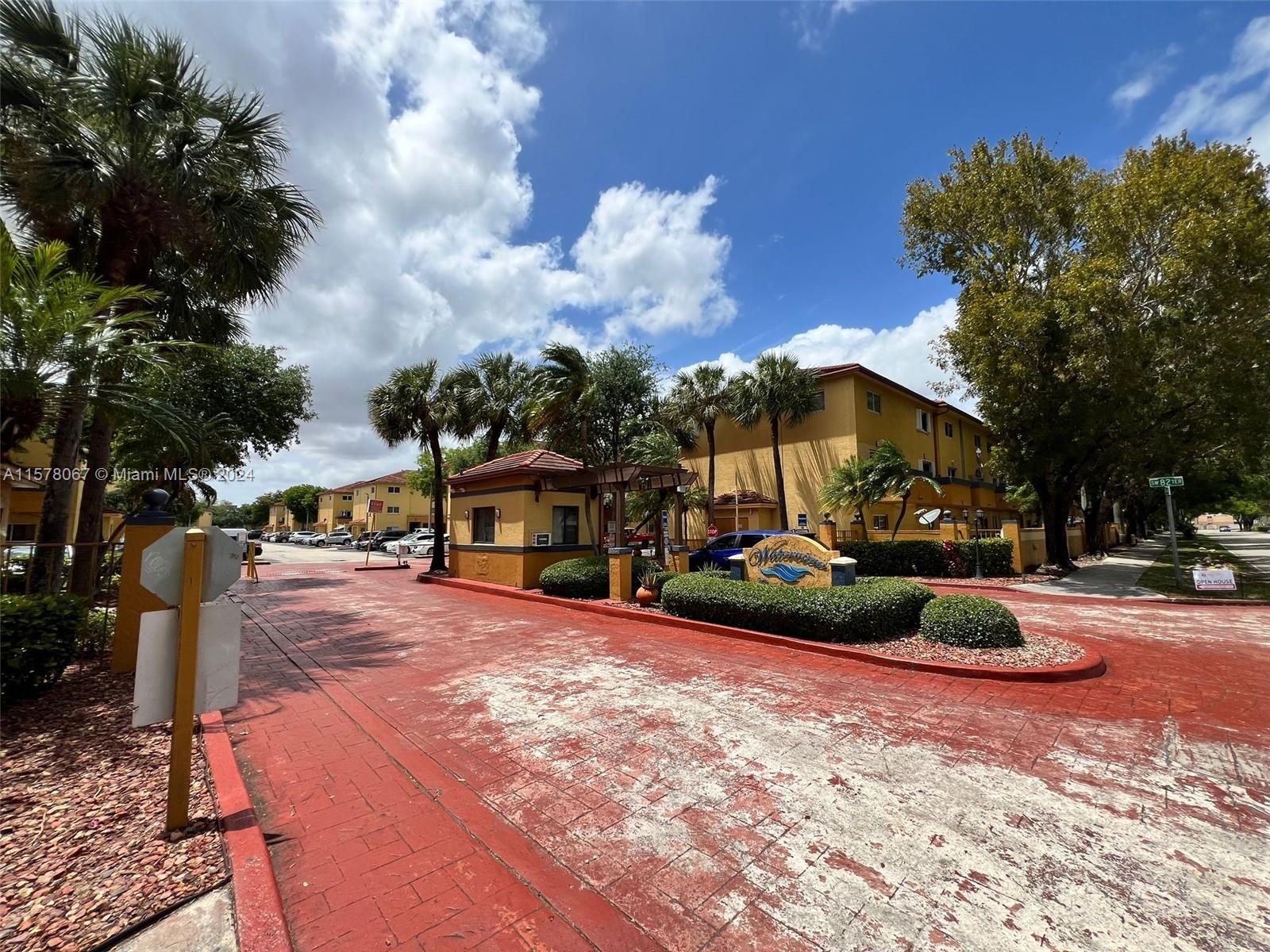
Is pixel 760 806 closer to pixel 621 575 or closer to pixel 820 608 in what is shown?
pixel 820 608

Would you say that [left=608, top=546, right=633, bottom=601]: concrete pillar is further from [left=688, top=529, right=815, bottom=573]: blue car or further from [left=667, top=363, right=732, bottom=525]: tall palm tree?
[left=667, top=363, right=732, bottom=525]: tall palm tree

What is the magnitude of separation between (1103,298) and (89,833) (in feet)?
63.0

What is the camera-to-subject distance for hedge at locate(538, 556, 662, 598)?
42.9ft

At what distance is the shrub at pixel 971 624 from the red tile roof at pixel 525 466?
934cm

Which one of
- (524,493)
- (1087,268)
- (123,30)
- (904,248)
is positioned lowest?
(524,493)

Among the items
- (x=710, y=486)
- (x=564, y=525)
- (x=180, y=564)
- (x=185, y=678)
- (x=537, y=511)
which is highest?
(x=710, y=486)

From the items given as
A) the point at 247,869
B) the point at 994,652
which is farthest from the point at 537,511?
the point at 247,869

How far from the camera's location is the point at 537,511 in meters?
15.5

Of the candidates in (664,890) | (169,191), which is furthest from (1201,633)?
(169,191)

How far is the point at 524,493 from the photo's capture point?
50.1 feet

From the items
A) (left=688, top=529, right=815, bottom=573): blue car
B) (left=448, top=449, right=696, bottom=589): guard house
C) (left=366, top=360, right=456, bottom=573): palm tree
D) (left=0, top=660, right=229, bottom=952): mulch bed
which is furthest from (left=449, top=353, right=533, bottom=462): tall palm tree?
(left=0, top=660, right=229, bottom=952): mulch bed

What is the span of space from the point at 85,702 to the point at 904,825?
749 cm

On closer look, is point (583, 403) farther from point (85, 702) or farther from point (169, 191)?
point (85, 702)

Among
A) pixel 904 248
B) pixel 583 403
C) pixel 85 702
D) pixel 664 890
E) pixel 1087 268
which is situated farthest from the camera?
pixel 904 248
